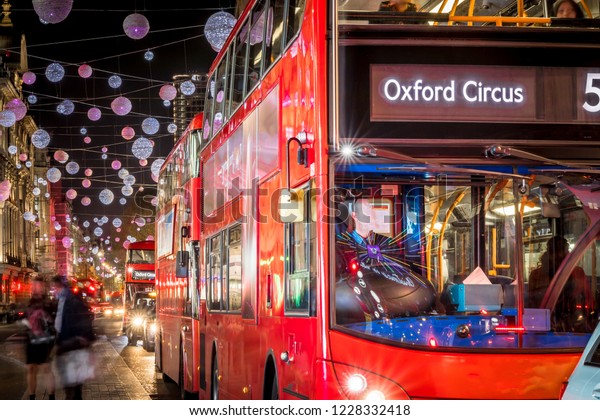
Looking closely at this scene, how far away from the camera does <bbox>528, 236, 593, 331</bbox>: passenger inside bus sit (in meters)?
7.18

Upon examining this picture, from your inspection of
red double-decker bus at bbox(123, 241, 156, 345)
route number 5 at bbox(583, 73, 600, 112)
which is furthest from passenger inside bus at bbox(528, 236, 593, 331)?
red double-decker bus at bbox(123, 241, 156, 345)

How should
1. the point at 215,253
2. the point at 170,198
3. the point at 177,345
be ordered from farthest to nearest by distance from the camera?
the point at 170,198
the point at 177,345
the point at 215,253

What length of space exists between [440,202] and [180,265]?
895 centimetres

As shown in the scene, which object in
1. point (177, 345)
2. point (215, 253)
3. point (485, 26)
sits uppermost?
point (485, 26)

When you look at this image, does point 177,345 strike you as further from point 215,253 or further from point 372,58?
point 372,58

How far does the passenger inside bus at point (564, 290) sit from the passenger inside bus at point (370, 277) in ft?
2.29

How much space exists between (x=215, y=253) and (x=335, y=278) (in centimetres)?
532

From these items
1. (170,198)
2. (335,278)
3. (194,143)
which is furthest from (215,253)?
(170,198)

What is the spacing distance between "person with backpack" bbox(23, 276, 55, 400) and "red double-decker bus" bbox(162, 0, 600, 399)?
6081mm

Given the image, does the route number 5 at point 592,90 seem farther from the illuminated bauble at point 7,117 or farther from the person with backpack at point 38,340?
the illuminated bauble at point 7,117

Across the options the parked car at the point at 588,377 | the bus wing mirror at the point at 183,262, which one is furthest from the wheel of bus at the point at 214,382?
the parked car at the point at 588,377

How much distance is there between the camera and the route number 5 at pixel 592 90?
7125 millimetres

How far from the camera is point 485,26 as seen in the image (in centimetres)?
711

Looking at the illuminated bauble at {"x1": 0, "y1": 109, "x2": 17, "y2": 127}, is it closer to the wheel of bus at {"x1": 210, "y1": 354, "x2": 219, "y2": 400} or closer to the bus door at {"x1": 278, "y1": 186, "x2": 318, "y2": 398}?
the wheel of bus at {"x1": 210, "y1": 354, "x2": 219, "y2": 400}
